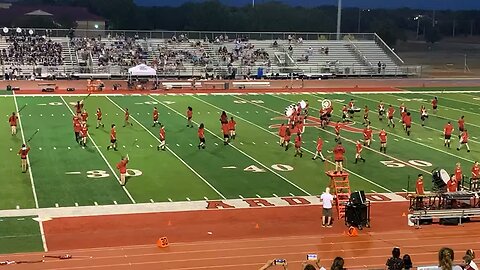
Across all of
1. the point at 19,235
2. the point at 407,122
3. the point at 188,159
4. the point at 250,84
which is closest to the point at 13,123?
the point at 188,159

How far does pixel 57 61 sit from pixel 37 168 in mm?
36214

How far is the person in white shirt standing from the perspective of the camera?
18016 mm

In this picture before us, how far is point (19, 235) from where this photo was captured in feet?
55.8

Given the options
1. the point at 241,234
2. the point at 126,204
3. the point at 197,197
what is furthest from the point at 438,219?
the point at 126,204

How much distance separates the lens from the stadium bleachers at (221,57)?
2349 inches

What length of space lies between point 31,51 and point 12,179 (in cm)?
3916

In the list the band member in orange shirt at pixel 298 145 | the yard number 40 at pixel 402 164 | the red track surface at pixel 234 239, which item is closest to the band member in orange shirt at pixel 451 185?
the red track surface at pixel 234 239

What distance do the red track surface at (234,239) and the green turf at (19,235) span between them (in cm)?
30

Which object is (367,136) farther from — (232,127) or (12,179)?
(12,179)

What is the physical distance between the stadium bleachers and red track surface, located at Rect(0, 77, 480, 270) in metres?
40.5

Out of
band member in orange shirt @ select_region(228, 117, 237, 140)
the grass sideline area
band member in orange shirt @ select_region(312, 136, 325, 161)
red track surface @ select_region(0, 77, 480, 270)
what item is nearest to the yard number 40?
the grass sideline area

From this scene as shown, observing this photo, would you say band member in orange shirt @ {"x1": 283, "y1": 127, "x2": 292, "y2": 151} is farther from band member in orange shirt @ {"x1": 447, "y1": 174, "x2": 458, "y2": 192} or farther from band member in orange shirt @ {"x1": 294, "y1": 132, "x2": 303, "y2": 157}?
band member in orange shirt @ {"x1": 447, "y1": 174, "x2": 458, "y2": 192}

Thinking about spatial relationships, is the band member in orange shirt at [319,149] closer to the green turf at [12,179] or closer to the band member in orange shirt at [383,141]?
the band member in orange shirt at [383,141]

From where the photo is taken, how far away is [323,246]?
1666 cm
